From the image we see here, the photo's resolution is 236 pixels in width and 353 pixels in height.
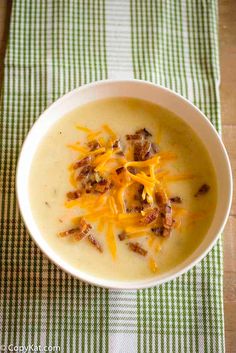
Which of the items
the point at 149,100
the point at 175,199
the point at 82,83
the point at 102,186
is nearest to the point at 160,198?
the point at 175,199

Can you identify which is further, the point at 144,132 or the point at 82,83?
the point at 82,83

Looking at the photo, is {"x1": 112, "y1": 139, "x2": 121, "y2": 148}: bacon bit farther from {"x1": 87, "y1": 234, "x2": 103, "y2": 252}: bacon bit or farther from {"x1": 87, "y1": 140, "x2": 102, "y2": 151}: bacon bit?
{"x1": 87, "y1": 234, "x2": 103, "y2": 252}: bacon bit

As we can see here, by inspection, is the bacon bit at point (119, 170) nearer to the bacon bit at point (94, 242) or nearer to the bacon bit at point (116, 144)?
the bacon bit at point (116, 144)

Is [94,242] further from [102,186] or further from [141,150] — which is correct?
[141,150]

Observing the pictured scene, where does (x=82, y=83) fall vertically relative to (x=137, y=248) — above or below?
above

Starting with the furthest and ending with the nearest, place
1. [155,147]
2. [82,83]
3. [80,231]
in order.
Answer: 1. [82,83]
2. [155,147]
3. [80,231]

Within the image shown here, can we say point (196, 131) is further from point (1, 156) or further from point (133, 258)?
point (1, 156)

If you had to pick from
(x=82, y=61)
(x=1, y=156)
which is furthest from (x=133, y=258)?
(x=82, y=61)
